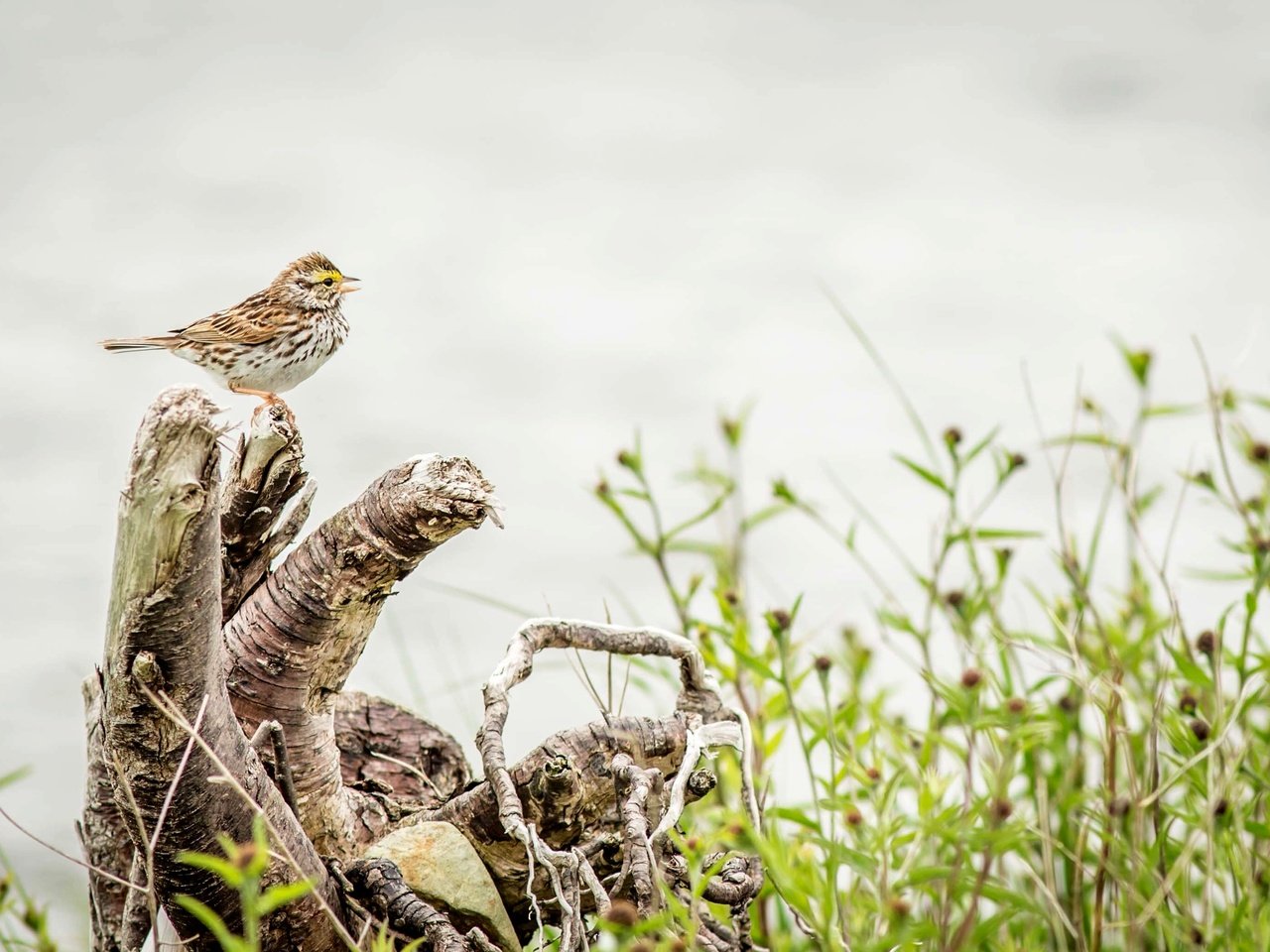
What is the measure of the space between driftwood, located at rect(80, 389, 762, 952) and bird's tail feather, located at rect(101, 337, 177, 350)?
0.92m

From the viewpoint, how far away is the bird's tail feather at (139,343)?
9.87ft

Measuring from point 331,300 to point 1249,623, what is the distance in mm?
2178

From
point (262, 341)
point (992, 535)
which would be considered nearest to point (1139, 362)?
point (992, 535)

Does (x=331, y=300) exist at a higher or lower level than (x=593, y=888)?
higher

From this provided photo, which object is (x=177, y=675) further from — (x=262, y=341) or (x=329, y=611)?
(x=262, y=341)

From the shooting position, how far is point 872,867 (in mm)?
1779

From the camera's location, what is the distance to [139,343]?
3.02m

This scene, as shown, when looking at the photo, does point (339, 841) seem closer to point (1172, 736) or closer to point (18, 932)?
point (18, 932)

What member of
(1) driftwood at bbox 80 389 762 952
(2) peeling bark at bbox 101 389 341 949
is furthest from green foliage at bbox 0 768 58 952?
(2) peeling bark at bbox 101 389 341 949

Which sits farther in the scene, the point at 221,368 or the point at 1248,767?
the point at 221,368

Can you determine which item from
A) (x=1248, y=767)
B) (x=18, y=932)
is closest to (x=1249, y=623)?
(x=1248, y=767)

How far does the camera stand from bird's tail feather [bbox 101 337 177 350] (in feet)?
9.87

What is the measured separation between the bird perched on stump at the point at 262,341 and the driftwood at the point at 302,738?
74cm

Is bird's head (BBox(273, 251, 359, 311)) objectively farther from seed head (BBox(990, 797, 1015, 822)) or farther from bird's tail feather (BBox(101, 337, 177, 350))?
seed head (BBox(990, 797, 1015, 822))
